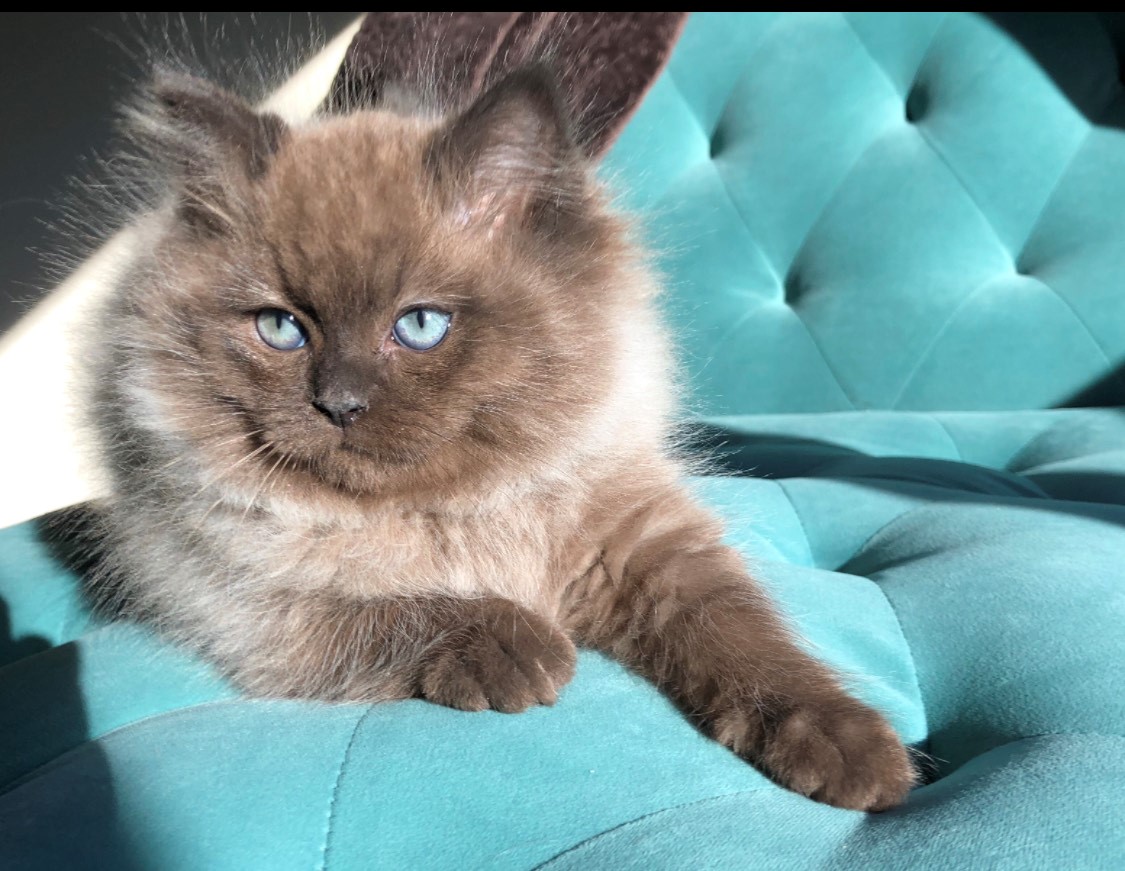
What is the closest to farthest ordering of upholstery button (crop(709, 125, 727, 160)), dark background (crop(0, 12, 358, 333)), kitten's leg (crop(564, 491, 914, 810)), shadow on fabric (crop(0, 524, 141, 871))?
shadow on fabric (crop(0, 524, 141, 871))
kitten's leg (crop(564, 491, 914, 810))
dark background (crop(0, 12, 358, 333))
upholstery button (crop(709, 125, 727, 160))

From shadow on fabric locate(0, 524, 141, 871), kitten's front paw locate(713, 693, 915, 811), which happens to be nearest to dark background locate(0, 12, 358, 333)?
shadow on fabric locate(0, 524, 141, 871)

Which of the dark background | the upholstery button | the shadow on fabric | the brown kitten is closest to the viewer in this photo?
the shadow on fabric

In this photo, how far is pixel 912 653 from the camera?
1.18 meters

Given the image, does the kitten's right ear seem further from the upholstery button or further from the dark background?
the upholstery button

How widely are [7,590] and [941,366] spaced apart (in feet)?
7.61

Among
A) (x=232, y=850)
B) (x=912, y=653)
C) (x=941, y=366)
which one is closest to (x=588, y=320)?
(x=912, y=653)

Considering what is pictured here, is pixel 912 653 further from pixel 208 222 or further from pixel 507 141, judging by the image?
pixel 208 222

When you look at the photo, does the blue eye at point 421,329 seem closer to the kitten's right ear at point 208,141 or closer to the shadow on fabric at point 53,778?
the kitten's right ear at point 208,141

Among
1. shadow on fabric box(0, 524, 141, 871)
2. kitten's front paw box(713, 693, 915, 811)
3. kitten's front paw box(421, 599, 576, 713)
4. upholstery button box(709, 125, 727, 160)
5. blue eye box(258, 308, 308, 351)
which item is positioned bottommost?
kitten's front paw box(713, 693, 915, 811)

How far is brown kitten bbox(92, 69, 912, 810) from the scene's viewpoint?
102cm

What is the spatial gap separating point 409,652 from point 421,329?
392 mm

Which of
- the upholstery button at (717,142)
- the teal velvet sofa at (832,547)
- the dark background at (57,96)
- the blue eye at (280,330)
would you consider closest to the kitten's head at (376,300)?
the blue eye at (280,330)

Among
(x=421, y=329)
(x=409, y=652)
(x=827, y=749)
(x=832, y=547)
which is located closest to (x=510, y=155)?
(x=421, y=329)

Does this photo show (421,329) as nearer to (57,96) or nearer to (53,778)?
(53,778)
